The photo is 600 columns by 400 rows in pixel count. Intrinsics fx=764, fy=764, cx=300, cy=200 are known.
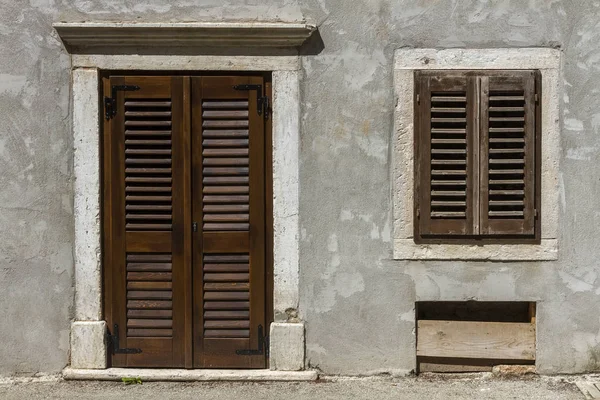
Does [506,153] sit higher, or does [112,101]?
[112,101]

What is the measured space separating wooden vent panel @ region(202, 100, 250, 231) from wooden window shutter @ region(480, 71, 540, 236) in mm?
1703

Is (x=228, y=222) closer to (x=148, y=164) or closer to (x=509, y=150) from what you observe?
(x=148, y=164)

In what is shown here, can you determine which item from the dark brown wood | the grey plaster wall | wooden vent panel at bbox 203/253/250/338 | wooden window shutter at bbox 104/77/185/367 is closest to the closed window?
the grey plaster wall

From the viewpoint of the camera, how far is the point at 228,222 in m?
5.55

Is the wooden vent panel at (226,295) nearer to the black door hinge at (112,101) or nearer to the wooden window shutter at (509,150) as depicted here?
the black door hinge at (112,101)

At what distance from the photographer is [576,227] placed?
5500 millimetres

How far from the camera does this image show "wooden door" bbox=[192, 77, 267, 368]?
18.1 feet

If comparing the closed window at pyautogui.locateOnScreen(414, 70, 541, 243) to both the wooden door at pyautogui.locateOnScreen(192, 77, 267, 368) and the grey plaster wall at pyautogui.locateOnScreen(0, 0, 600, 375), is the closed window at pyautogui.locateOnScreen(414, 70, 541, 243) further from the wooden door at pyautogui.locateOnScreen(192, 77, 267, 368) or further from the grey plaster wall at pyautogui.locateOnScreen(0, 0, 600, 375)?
the wooden door at pyautogui.locateOnScreen(192, 77, 267, 368)

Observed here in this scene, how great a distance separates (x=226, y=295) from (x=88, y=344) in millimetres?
1060

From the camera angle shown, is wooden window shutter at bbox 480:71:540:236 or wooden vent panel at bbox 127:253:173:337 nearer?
wooden window shutter at bbox 480:71:540:236

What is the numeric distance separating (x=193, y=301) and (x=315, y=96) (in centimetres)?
173

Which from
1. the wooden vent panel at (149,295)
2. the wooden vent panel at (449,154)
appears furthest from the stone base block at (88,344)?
the wooden vent panel at (449,154)

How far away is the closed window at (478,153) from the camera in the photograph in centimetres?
541

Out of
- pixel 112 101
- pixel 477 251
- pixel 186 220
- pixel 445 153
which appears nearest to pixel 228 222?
pixel 186 220
